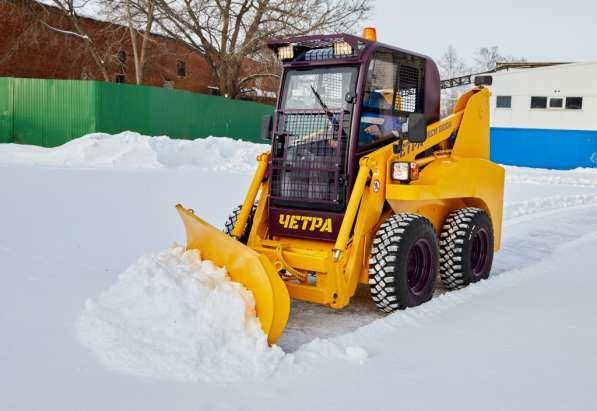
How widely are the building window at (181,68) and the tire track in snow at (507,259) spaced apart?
25117 mm

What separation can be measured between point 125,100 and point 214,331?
15.2m

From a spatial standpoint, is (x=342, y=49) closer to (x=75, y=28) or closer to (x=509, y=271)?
(x=509, y=271)

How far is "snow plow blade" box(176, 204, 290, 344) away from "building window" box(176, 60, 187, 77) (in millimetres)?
31520

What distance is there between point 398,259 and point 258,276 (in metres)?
1.16

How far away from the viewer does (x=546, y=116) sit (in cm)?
2409

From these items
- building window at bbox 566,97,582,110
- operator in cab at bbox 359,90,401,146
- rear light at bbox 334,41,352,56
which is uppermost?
building window at bbox 566,97,582,110

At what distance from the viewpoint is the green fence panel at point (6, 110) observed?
18.4m

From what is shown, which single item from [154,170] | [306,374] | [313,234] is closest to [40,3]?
[154,170]

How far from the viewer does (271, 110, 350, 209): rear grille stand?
5.25m

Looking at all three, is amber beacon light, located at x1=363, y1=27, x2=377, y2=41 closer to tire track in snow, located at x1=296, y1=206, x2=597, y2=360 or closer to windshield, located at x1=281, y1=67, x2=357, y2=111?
windshield, located at x1=281, y1=67, x2=357, y2=111

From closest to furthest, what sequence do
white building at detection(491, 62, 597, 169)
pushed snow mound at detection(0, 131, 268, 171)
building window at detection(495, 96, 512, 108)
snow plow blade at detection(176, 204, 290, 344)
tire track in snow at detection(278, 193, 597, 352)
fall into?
snow plow blade at detection(176, 204, 290, 344) < tire track in snow at detection(278, 193, 597, 352) < pushed snow mound at detection(0, 131, 268, 171) < white building at detection(491, 62, 597, 169) < building window at detection(495, 96, 512, 108)

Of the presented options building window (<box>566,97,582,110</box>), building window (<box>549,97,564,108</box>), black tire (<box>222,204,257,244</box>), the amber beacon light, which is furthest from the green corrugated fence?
building window (<box>566,97,582,110</box>)

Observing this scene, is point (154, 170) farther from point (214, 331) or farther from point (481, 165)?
point (214, 331)

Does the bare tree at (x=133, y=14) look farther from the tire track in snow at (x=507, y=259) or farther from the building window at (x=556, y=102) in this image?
the tire track in snow at (x=507, y=259)
